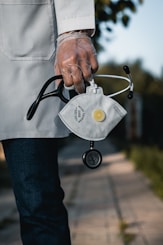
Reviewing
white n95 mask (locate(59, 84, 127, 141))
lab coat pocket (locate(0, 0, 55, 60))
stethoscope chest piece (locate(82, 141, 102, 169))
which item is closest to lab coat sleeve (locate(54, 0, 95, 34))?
lab coat pocket (locate(0, 0, 55, 60))

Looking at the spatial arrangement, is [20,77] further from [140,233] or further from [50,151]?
[140,233]

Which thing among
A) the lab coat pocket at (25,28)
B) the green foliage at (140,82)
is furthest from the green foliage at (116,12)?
the green foliage at (140,82)

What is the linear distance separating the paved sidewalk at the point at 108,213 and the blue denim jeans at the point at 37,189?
2.84 m

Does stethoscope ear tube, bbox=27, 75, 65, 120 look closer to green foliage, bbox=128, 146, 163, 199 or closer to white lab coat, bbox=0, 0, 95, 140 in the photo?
white lab coat, bbox=0, 0, 95, 140

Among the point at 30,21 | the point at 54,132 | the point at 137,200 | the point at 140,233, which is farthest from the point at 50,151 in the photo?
the point at 137,200

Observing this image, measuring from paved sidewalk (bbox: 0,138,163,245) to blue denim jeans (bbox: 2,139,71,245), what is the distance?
2.84 meters

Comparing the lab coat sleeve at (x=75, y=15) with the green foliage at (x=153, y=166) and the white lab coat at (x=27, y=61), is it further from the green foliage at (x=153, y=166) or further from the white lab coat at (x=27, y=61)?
the green foliage at (x=153, y=166)

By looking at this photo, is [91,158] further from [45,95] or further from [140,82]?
[140,82]

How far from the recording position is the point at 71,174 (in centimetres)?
1388

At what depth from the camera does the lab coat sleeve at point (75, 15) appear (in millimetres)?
2260

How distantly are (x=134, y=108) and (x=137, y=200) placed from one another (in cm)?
1388

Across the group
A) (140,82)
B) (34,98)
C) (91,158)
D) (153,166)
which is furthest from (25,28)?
(140,82)

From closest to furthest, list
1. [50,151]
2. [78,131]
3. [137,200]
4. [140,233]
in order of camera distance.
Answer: [78,131], [50,151], [140,233], [137,200]

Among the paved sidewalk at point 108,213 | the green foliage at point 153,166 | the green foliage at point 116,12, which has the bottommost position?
the green foliage at point 153,166
